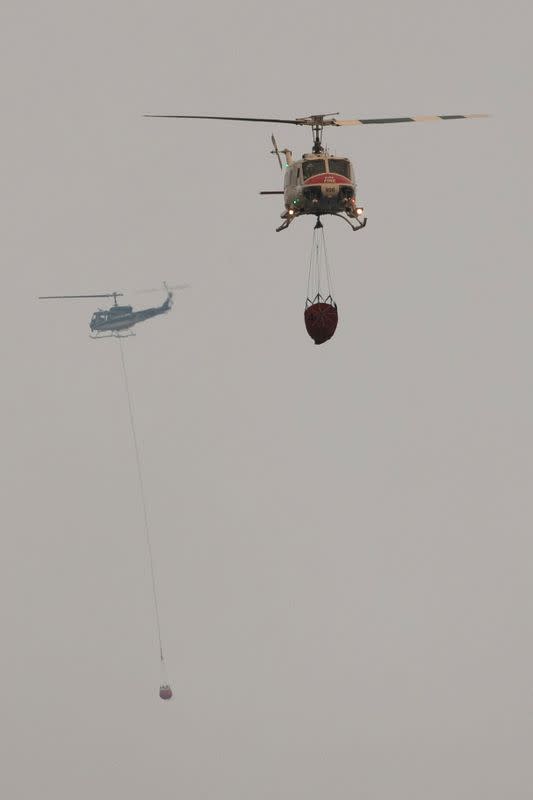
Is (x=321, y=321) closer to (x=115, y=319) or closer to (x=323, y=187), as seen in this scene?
(x=323, y=187)

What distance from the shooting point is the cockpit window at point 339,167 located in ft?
328

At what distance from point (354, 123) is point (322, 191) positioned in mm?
3658

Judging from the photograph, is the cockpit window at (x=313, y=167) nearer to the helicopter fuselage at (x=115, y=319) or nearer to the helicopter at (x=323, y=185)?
the helicopter at (x=323, y=185)

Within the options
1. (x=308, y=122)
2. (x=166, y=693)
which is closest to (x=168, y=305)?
(x=166, y=693)

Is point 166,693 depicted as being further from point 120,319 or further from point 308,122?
point 308,122

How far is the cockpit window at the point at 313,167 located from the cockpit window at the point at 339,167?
401mm

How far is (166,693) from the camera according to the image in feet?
543

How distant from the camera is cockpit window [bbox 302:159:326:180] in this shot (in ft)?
327

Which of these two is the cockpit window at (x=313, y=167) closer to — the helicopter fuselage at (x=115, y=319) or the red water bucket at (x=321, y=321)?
the red water bucket at (x=321, y=321)

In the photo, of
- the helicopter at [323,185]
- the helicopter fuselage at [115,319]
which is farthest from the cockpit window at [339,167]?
the helicopter fuselage at [115,319]

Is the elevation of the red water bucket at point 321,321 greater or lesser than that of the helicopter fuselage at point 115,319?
lesser

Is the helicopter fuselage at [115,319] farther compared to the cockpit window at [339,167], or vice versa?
the helicopter fuselage at [115,319]

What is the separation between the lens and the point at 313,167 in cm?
10000

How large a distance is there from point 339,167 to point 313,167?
128 centimetres
